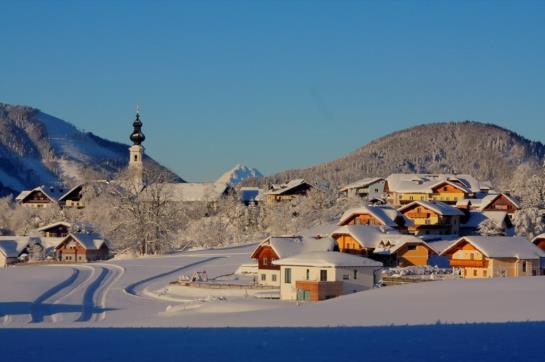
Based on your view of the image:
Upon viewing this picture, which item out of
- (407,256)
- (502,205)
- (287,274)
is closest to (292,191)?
(502,205)

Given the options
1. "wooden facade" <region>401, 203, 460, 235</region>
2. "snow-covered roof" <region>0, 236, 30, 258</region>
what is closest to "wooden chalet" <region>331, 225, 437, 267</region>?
"wooden facade" <region>401, 203, 460, 235</region>

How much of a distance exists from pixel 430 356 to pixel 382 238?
4679 cm

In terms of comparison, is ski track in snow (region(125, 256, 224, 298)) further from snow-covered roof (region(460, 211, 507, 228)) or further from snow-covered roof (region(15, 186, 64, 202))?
snow-covered roof (region(15, 186, 64, 202))

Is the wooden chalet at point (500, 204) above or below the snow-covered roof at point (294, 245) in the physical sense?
above

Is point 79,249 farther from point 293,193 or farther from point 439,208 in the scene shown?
point 293,193

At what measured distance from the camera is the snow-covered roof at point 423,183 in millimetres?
100438

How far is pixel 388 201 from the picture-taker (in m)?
104

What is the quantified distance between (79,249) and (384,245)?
3280 centimetres

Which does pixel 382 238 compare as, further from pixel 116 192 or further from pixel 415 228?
pixel 116 192

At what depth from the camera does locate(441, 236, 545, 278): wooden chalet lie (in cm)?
5353

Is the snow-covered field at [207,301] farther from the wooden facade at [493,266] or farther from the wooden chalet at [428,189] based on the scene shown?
the wooden chalet at [428,189]

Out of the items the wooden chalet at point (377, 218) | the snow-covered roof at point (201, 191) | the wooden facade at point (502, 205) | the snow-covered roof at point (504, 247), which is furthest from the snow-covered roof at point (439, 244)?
the snow-covered roof at point (201, 191)

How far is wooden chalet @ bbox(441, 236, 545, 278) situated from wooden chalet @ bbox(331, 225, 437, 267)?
6.11 metres

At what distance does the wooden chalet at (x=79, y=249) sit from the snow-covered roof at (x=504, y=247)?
126 feet
